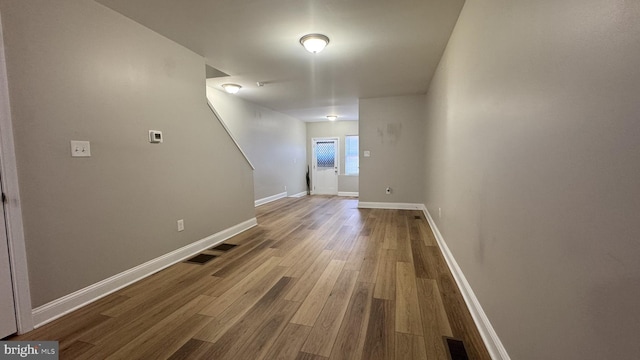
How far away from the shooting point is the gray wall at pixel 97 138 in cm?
180

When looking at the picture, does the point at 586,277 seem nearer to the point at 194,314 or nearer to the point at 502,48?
the point at 502,48

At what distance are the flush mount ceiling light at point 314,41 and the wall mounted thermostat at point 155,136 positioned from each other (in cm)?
183

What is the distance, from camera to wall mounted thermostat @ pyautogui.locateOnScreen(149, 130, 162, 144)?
2.63m

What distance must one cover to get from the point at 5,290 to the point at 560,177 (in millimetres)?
3020

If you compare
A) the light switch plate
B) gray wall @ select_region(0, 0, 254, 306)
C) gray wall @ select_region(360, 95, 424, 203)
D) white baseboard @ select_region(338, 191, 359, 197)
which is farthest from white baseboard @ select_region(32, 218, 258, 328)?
white baseboard @ select_region(338, 191, 359, 197)

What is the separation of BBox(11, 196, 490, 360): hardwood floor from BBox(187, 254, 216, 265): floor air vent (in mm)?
82

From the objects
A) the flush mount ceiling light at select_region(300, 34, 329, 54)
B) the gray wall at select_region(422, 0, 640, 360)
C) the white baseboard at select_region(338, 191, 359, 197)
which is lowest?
the white baseboard at select_region(338, 191, 359, 197)

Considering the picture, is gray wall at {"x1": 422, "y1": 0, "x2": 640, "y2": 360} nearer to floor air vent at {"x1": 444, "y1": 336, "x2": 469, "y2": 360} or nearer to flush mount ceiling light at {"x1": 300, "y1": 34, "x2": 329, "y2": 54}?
floor air vent at {"x1": 444, "y1": 336, "x2": 469, "y2": 360}

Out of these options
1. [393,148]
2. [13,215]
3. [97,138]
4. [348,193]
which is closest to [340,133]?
[348,193]

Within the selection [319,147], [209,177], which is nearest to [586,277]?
[209,177]

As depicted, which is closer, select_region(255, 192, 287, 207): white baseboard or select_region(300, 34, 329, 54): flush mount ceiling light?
select_region(300, 34, 329, 54): flush mount ceiling light

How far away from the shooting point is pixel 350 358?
4.91ft

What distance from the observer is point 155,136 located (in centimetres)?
266

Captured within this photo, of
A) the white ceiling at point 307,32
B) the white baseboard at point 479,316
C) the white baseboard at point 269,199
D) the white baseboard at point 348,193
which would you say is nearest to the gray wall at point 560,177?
the white baseboard at point 479,316
